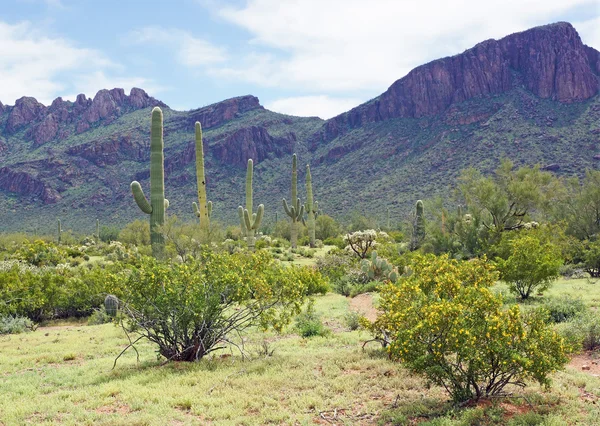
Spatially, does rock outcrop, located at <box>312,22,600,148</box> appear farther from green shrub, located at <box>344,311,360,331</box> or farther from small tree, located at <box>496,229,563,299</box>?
green shrub, located at <box>344,311,360,331</box>

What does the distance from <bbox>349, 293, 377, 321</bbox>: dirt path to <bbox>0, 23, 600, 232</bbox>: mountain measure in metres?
36.9

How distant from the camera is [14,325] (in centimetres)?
1369

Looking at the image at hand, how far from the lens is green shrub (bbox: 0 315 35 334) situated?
1348cm

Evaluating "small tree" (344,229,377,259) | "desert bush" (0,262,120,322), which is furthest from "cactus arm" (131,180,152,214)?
"small tree" (344,229,377,259)

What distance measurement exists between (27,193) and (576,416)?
320 ft

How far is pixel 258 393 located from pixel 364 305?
8823 millimetres

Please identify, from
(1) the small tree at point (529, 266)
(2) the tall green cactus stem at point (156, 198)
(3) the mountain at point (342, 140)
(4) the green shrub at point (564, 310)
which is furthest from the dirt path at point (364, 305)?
(3) the mountain at point (342, 140)

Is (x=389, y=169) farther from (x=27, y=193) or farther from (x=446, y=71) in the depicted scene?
(x=27, y=193)

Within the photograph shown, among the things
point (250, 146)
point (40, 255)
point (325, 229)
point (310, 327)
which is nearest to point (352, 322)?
point (310, 327)

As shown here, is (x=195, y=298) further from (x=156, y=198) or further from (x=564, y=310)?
(x=156, y=198)

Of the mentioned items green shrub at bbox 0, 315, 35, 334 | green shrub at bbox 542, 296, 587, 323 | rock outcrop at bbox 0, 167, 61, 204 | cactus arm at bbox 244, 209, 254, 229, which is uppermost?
rock outcrop at bbox 0, 167, 61, 204

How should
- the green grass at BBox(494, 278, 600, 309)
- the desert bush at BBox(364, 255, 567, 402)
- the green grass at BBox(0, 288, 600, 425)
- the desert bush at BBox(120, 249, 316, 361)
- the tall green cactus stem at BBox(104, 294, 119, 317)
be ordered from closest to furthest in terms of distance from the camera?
the desert bush at BBox(364, 255, 567, 402) < the green grass at BBox(0, 288, 600, 425) < the desert bush at BBox(120, 249, 316, 361) < the green grass at BBox(494, 278, 600, 309) < the tall green cactus stem at BBox(104, 294, 119, 317)

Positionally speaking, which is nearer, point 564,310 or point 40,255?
point 564,310

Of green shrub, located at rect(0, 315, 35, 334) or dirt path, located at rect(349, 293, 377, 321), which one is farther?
green shrub, located at rect(0, 315, 35, 334)
